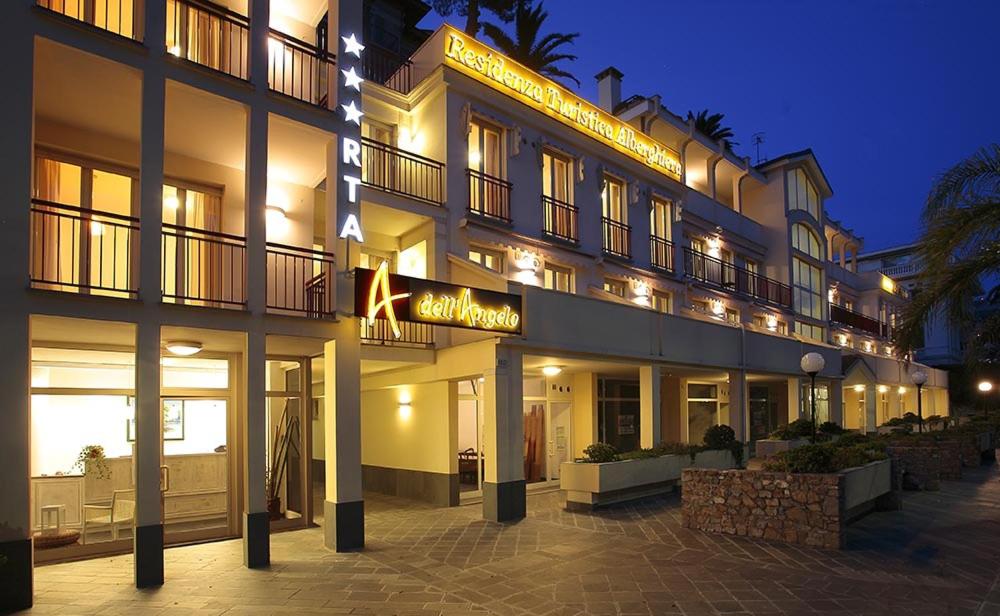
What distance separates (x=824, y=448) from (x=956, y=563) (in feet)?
7.31

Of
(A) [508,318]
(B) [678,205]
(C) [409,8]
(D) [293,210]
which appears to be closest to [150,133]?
(D) [293,210]

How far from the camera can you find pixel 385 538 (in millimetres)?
10930

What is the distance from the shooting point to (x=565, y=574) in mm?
8703

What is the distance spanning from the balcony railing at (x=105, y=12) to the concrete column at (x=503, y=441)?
769 centimetres

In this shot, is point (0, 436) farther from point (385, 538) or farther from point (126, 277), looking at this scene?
point (385, 538)

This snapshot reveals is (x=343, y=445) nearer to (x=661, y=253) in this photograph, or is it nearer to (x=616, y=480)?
(x=616, y=480)

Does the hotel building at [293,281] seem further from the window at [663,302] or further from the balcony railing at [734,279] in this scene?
the balcony railing at [734,279]

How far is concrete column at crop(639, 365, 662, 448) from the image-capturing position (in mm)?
16016

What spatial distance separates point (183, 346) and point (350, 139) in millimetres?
4154

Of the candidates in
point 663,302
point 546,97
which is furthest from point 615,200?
point 546,97

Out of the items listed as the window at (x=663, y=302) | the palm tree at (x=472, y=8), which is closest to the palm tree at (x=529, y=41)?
the palm tree at (x=472, y=8)

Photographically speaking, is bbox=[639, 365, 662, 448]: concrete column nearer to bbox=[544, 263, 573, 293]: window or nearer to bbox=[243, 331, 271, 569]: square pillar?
bbox=[544, 263, 573, 293]: window

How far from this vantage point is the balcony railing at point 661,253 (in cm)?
1992

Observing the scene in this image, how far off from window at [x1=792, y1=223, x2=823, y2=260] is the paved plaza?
732 inches
